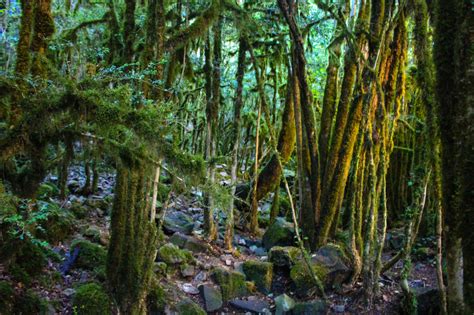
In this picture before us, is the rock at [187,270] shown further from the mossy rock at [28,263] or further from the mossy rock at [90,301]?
the mossy rock at [28,263]

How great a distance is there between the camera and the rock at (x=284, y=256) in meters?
7.61

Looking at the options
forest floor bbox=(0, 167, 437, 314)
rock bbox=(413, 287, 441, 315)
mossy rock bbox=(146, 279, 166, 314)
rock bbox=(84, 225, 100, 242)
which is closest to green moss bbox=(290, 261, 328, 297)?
forest floor bbox=(0, 167, 437, 314)

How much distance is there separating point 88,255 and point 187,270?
1777 mm

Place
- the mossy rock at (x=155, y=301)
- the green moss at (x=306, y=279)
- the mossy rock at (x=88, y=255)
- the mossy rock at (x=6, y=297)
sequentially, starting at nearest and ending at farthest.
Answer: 1. the mossy rock at (x=6, y=297)
2. the mossy rock at (x=155, y=301)
3. the mossy rock at (x=88, y=255)
4. the green moss at (x=306, y=279)

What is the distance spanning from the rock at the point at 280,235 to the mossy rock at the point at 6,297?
17.7ft

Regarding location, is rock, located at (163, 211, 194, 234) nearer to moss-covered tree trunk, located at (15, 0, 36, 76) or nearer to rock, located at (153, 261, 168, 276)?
rock, located at (153, 261, 168, 276)

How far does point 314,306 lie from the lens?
6492 millimetres

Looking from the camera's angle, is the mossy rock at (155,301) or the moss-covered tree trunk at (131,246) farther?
the mossy rock at (155,301)

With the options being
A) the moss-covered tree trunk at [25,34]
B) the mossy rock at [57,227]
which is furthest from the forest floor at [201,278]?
the moss-covered tree trunk at [25,34]

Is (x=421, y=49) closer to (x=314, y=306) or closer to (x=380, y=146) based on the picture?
(x=380, y=146)

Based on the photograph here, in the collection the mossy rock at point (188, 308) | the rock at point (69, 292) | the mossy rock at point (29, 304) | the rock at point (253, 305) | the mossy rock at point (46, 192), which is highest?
the mossy rock at point (46, 192)

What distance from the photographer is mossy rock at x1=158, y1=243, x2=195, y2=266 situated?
7105mm

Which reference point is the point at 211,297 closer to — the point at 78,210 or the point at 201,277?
the point at 201,277

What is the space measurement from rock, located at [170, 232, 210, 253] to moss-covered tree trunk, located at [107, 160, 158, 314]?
100 inches
